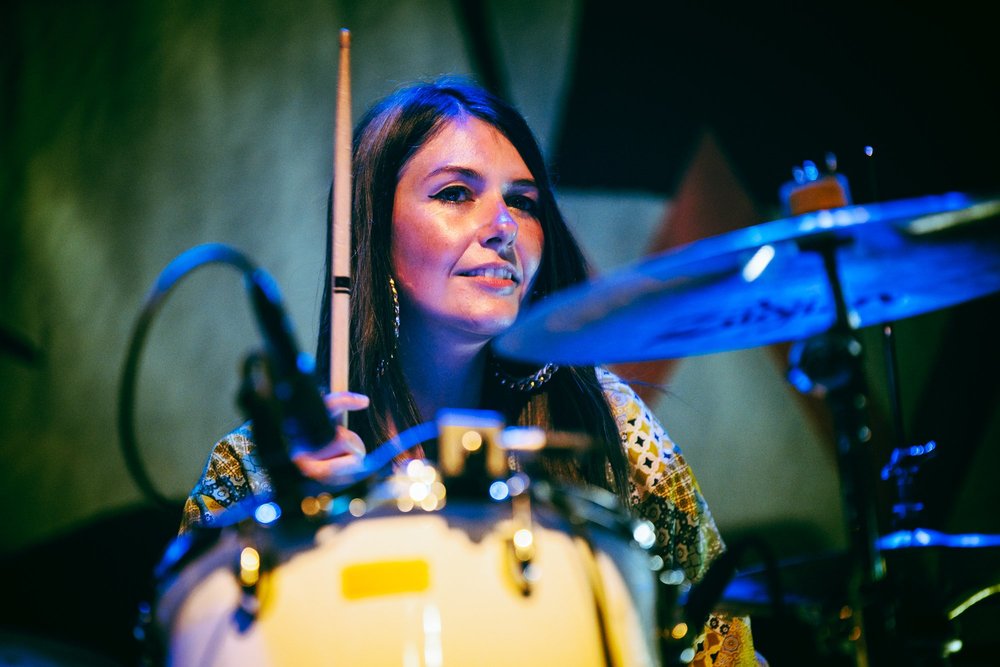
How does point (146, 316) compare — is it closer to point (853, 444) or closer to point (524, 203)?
point (853, 444)

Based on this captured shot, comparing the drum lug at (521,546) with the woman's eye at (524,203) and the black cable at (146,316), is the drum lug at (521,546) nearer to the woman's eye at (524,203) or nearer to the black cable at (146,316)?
the black cable at (146,316)

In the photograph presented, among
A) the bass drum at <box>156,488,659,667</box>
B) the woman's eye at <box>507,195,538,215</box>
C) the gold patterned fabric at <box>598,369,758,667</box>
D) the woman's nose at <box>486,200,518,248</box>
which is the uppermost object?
the woman's eye at <box>507,195,538,215</box>

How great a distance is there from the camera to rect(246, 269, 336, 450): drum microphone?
0.65 meters

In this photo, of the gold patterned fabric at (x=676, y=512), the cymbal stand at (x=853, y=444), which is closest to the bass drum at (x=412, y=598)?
the cymbal stand at (x=853, y=444)

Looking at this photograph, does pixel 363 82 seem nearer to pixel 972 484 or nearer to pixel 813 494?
pixel 813 494

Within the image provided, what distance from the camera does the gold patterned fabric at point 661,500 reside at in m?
1.32

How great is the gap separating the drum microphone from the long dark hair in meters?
0.81

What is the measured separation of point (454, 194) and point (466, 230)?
0.11 metres

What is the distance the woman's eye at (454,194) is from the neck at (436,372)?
0.27 metres

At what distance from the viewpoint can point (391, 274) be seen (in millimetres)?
1592

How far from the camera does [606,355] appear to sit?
2.95ft

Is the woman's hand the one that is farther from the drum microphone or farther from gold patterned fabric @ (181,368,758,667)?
gold patterned fabric @ (181,368,758,667)

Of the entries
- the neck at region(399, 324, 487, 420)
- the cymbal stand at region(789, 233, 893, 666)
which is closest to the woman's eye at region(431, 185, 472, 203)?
the neck at region(399, 324, 487, 420)

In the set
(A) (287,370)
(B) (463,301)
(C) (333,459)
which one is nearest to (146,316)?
(A) (287,370)
